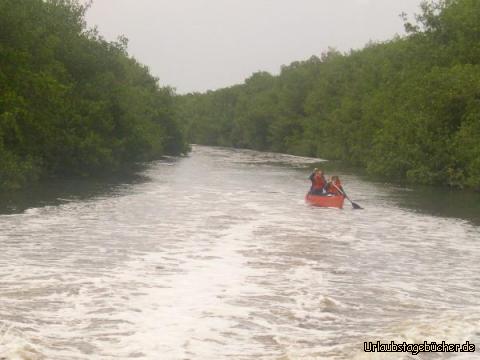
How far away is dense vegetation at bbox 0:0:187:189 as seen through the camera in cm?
3238

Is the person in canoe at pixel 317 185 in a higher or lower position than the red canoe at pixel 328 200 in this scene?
higher

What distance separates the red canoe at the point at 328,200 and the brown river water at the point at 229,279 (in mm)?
557

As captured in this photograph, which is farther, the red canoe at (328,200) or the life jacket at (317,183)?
the life jacket at (317,183)

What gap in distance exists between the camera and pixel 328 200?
30625 mm

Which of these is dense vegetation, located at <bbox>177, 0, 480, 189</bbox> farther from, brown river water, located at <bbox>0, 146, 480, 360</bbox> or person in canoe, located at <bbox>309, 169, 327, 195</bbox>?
brown river water, located at <bbox>0, 146, 480, 360</bbox>

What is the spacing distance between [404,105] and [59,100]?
2476 cm

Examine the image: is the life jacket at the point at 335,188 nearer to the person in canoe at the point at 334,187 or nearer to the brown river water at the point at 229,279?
the person in canoe at the point at 334,187

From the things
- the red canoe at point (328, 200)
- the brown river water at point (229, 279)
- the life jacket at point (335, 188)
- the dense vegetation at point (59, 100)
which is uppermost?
the dense vegetation at point (59, 100)

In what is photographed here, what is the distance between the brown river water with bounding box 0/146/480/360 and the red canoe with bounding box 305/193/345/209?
1.83ft

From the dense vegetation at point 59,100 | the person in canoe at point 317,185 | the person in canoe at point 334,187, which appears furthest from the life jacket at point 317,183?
the dense vegetation at point 59,100

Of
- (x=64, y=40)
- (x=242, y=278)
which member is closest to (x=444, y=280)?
(x=242, y=278)

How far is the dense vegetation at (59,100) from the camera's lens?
32.4 meters

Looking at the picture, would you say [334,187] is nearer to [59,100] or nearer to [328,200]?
[328,200]

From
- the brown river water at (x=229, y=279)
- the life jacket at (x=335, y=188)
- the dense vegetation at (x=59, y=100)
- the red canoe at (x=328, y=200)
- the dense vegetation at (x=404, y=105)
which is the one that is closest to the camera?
the brown river water at (x=229, y=279)
